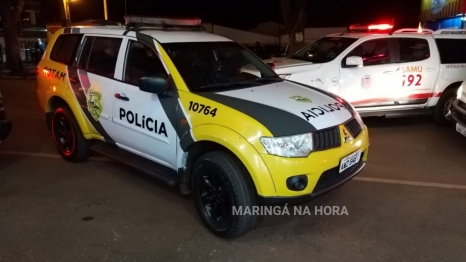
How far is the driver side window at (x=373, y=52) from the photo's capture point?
7.28m

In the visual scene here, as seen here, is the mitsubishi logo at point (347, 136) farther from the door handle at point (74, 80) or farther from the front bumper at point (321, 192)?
the door handle at point (74, 80)

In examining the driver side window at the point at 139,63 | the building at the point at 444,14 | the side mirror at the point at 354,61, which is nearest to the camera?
the driver side window at the point at 139,63

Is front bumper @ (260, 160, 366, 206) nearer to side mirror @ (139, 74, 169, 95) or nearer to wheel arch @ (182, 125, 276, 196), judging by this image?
wheel arch @ (182, 125, 276, 196)

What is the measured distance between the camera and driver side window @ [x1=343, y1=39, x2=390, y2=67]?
728cm

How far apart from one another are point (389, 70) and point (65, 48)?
5238 millimetres

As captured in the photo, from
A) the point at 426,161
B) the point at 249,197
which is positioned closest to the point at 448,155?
the point at 426,161

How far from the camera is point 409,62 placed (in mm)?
7348

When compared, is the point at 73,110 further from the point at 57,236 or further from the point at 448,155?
the point at 448,155

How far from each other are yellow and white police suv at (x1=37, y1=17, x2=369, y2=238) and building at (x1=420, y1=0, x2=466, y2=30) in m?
10.5

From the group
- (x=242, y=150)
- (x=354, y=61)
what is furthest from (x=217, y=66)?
(x=354, y=61)

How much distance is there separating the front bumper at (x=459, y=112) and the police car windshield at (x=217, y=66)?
3.04m

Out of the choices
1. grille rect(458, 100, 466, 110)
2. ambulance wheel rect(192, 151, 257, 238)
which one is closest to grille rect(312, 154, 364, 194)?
ambulance wheel rect(192, 151, 257, 238)

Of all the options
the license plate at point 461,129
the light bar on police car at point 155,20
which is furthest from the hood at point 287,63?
the license plate at point 461,129

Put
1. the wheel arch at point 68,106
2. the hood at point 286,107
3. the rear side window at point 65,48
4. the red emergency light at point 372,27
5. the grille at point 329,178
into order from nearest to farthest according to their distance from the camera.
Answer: the hood at point 286,107
the grille at point 329,178
the wheel arch at point 68,106
the rear side window at point 65,48
the red emergency light at point 372,27
